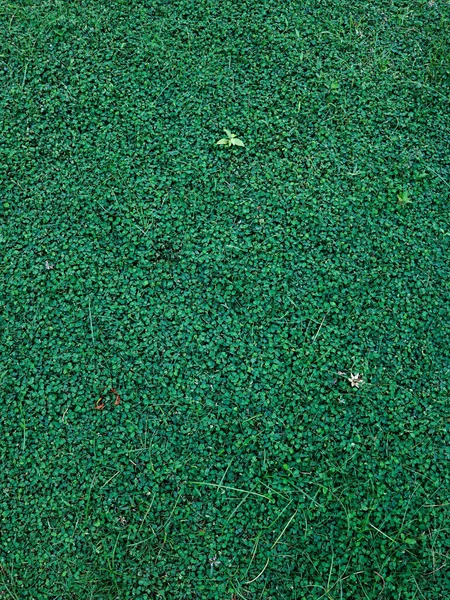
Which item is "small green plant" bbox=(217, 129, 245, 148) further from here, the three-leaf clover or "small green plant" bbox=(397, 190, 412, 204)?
"small green plant" bbox=(397, 190, 412, 204)

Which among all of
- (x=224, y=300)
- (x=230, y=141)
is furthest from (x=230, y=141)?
(x=224, y=300)

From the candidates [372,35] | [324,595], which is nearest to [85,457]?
[324,595]

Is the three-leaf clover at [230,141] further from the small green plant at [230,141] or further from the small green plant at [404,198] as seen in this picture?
the small green plant at [404,198]

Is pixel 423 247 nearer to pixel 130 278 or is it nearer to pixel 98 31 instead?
pixel 130 278

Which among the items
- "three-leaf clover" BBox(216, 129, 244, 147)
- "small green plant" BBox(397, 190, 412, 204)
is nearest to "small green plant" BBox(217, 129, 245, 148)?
"three-leaf clover" BBox(216, 129, 244, 147)

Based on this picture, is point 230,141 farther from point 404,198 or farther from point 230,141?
point 404,198

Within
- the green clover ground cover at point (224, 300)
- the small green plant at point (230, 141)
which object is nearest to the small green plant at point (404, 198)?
the green clover ground cover at point (224, 300)
